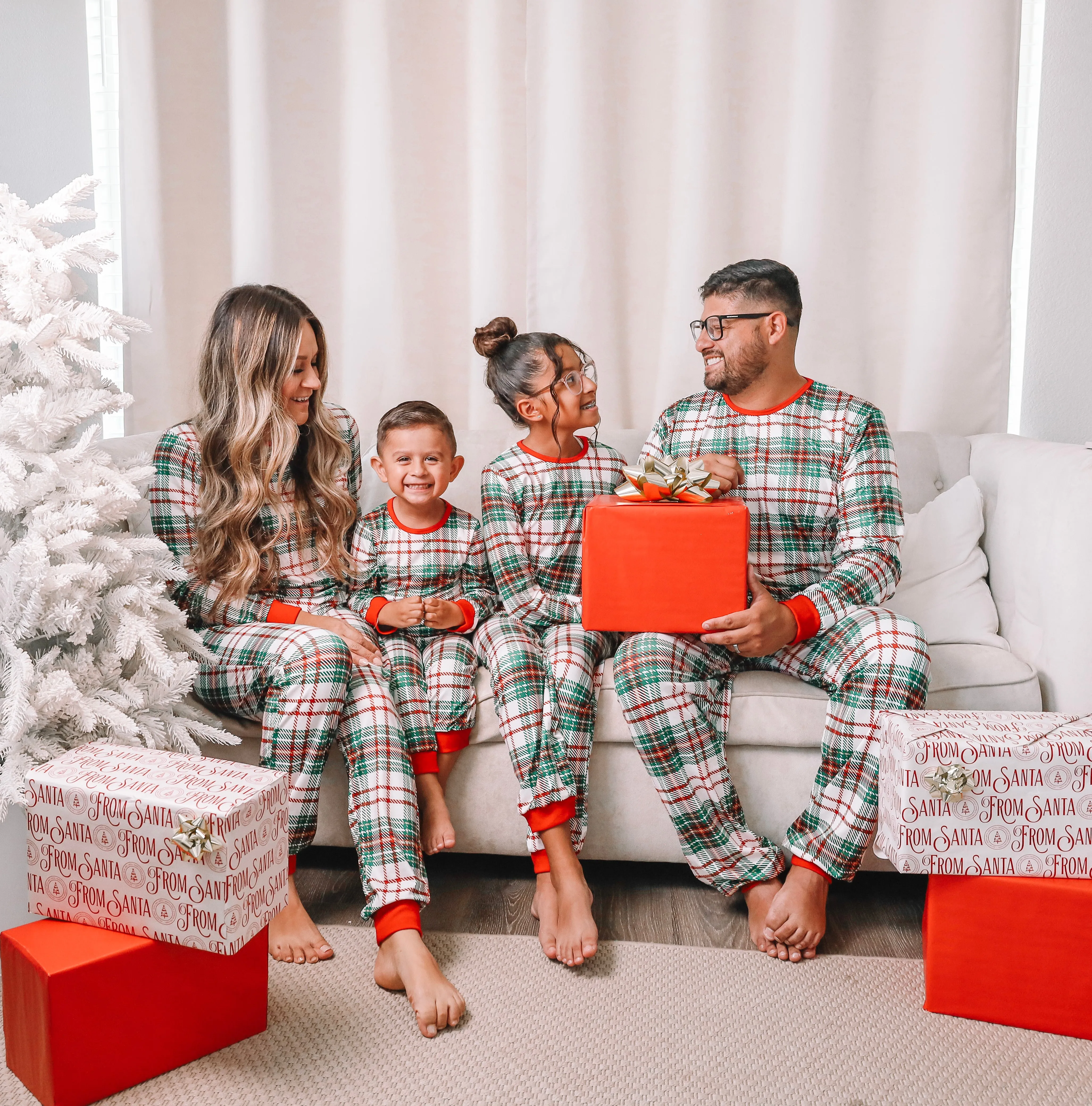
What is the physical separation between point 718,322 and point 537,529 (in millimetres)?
494

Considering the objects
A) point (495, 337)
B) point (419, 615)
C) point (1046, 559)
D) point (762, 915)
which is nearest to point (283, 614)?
point (419, 615)

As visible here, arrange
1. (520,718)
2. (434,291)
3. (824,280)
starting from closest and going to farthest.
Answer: (520,718) < (824,280) < (434,291)

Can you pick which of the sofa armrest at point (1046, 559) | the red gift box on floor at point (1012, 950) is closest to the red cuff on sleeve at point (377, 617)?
the red gift box on floor at point (1012, 950)

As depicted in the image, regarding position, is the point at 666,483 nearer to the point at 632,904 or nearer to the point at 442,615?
the point at 442,615

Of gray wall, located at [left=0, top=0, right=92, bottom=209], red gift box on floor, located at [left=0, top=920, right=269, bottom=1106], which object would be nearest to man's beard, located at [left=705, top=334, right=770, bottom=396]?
red gift box on floor, located at [left=0, top=920, right=269, bottom=1106]

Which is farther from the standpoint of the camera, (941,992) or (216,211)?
(216,211)

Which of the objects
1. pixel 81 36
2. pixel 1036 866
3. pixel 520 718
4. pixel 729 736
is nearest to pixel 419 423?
pixel 520 718

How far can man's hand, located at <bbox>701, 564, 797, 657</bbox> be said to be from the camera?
145cm

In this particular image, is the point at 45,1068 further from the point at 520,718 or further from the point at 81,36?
the point at 81,36

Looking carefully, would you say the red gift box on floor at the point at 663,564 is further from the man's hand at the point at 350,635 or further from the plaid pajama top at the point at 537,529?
the man's hand at the point at 350,635

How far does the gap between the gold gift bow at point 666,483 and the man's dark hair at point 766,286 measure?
0.40 m

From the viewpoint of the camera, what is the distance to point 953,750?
3.90 feet

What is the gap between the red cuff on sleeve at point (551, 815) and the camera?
4.79ft

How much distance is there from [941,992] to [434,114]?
2188 mm
